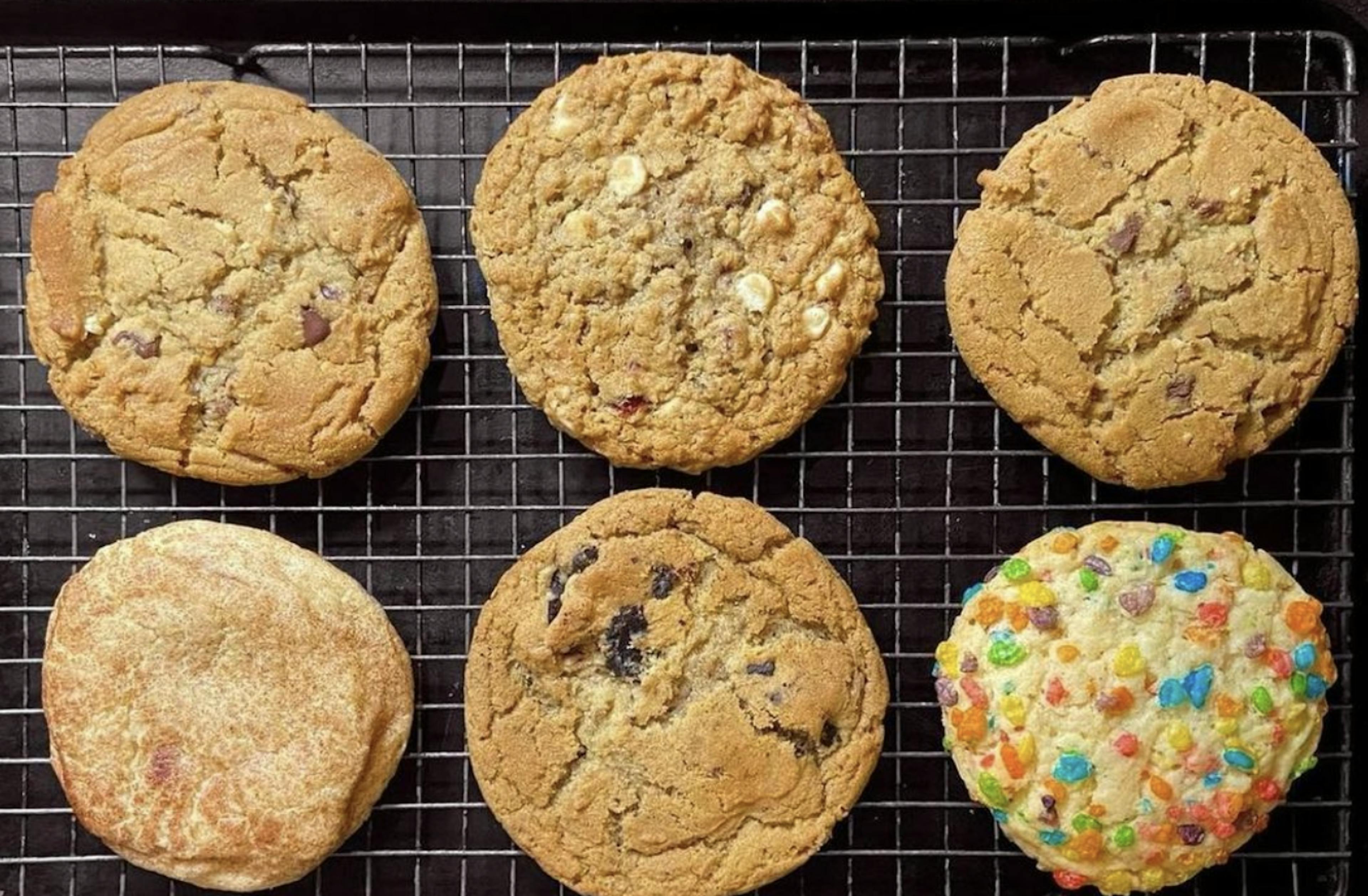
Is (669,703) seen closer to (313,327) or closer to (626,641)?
(626,641)

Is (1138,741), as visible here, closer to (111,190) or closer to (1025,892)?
(1025,892)

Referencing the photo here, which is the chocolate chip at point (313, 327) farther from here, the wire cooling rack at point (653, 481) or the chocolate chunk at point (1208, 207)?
the chocolate chunk at point (1208, 207)

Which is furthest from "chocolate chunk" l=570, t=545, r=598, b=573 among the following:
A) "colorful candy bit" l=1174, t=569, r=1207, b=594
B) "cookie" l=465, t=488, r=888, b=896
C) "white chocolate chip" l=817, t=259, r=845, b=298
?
"colorful candy bit" l=1174, t=569, r=1207, b=594

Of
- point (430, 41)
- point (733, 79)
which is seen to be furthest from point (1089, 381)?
point (430, 41)

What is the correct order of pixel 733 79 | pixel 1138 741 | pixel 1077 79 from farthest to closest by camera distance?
1. pixel 1077 79
2. pixel 733 79
3. pixel 1138 741

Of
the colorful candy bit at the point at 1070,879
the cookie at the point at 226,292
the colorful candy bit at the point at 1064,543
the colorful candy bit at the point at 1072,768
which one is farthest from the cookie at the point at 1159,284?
the cookie at the point at 226,292

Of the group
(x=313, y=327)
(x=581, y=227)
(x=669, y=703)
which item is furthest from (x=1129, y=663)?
(x=313, y=327)
